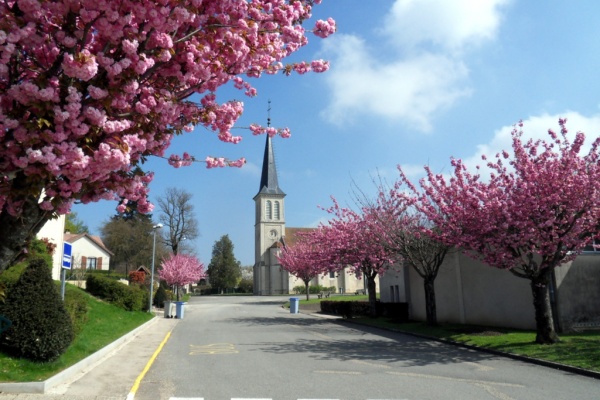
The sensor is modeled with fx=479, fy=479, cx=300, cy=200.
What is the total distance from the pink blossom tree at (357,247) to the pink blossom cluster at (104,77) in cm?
1886

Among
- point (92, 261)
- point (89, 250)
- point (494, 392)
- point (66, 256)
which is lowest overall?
point (494, 392)

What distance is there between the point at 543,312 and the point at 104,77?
1361 centimetres

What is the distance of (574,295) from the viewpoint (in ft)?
56.1

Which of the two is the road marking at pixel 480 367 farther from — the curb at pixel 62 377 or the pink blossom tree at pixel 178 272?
the pink blossom tree at pixel 178 272

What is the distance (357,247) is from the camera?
2750 cm

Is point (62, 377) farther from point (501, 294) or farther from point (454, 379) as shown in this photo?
point (501, 294)

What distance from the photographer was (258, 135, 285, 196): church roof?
8769 cm

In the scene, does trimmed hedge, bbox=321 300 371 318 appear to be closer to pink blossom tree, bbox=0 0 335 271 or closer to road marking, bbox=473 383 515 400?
road marking, bbox=473 383 515 400

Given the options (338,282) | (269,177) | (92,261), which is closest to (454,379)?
(92,261)

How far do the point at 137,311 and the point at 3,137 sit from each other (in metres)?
25.2

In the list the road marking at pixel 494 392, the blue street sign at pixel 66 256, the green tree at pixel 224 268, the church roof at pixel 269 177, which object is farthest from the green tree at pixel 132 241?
the road marking at pixel 494 392

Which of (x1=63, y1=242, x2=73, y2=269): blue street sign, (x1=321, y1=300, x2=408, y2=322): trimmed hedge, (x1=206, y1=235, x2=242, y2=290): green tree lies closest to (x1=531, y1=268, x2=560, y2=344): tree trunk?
(x1=321, y1=300, x2=408, y2=322): trimmed hedge

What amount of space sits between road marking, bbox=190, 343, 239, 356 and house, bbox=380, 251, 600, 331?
36.6ft

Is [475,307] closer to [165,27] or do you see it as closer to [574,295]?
[574,295]
